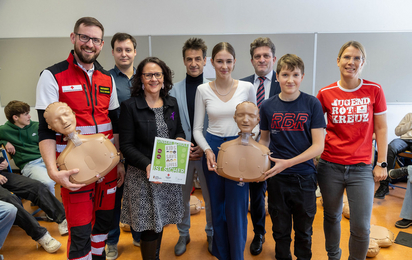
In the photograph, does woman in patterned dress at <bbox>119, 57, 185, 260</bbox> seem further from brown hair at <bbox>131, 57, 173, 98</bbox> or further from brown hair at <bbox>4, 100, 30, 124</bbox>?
brown hair at <bbox>4, 100, 30, 124</bbox>

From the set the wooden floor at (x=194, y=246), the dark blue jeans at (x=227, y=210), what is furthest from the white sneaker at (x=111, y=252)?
the dark blue jeans at (x=227, y=210)

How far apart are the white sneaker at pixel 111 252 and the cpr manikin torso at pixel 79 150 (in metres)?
1.14

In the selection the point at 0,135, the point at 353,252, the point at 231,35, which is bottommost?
the point at 353,252

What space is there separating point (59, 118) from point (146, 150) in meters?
0.54

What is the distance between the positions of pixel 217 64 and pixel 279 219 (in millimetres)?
1166

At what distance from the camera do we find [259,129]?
183cm

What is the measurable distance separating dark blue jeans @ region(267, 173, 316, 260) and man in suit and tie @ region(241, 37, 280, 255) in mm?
451

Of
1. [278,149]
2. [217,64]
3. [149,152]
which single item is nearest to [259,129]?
[278,149]

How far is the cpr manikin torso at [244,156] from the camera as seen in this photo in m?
1.52

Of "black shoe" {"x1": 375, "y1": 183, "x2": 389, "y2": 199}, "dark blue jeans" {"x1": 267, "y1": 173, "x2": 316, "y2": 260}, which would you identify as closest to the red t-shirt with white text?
"dark blue jeans" {"x1": 267, "y1": 173, "x2": 316, "y2": 260}

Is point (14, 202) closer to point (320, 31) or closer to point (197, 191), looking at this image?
point (197, 191)

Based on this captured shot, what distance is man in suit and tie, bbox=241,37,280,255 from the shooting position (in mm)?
2166

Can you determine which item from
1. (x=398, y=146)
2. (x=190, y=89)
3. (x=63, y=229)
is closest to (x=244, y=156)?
(x=190, y=89)

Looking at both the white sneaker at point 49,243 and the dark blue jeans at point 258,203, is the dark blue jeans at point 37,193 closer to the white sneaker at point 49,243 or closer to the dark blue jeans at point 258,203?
the white sneaker at point 49,243
